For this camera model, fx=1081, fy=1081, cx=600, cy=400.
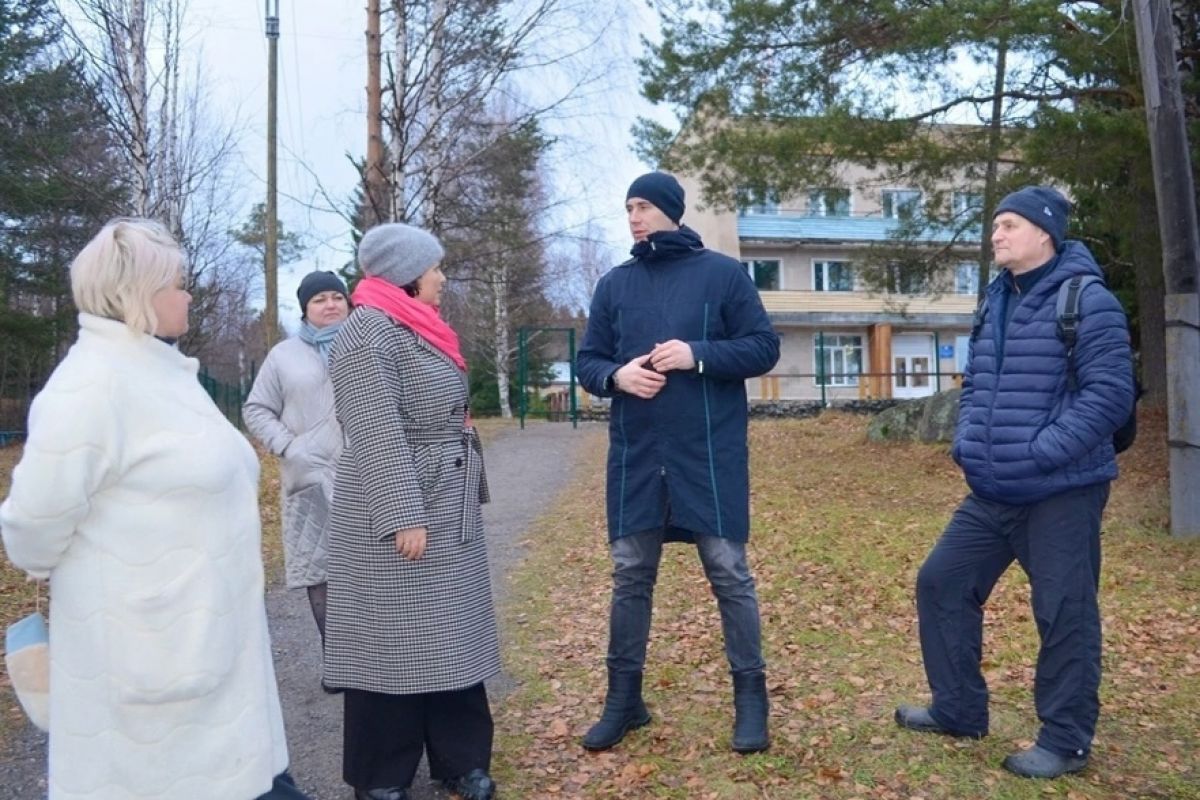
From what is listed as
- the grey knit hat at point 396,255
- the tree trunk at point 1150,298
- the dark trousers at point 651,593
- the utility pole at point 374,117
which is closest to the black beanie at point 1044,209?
the dark trousers at point 651,593

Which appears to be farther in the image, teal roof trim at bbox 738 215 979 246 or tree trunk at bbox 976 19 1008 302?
teal roof trim at bbox 738 215 979 246

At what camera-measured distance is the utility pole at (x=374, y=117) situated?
14.5 metres

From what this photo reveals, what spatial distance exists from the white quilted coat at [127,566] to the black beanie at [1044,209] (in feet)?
9.11

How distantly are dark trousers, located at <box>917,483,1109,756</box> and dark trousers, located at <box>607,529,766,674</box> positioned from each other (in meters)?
0.68

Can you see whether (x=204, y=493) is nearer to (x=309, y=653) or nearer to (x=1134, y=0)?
(x=309, y=653)

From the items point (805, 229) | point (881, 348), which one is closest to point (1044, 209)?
point (805, 229)

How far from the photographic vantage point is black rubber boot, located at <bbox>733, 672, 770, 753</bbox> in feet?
13.3

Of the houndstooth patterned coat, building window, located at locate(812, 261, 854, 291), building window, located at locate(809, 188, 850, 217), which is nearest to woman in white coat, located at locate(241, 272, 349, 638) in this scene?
the houndstooth patterned coat

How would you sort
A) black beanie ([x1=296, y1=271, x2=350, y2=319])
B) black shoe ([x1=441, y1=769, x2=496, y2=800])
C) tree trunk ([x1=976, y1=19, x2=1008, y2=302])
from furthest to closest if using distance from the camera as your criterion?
tree trunk ([x1=976, y1=19, x2=1008, y2=302])
black beanie ([x1=296, y1=271, x2=350, y2=319])
black shoe ([x1=441, y1=769, x2=496, y2=800])

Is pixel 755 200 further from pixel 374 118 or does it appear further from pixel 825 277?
pixel 825 277

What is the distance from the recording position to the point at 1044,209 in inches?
149

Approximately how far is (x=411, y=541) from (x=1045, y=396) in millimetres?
2186

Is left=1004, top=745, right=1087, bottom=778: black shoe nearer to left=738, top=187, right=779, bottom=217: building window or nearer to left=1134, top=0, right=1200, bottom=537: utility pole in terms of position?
left=1134, top=0, right=1200, bottom=537: utility pole

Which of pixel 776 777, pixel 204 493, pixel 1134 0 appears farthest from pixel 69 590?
pixel 1134 0
